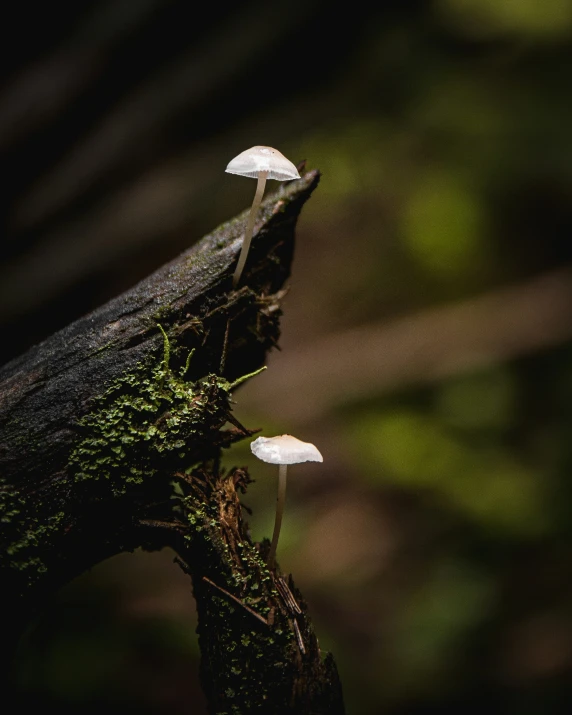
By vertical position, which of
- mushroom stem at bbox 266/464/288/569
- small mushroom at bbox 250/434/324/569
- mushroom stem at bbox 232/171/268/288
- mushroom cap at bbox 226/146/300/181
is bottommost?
mushroom stem at bbox 266/464/288/569

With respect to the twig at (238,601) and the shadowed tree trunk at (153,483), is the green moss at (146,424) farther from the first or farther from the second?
the twig at (238,601)

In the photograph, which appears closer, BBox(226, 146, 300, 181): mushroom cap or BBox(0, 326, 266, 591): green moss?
BBox(0, 326, 266, 591): green moss

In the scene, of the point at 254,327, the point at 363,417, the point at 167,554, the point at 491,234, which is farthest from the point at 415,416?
the point at 254,327

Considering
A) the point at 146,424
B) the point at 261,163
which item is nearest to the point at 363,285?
the point at 261,163

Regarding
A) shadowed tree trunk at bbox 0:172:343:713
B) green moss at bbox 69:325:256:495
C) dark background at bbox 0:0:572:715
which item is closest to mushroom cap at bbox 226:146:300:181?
shadowed tree trunk at bbox 0:172:343:713

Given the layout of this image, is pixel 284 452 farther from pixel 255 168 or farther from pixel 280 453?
pixel 255 168

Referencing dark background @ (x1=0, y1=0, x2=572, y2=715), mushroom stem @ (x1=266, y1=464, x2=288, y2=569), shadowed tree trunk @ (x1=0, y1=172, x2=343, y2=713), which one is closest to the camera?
shadowed tree trunk @ (x1=0, y1=172, x2=343, y2=713)

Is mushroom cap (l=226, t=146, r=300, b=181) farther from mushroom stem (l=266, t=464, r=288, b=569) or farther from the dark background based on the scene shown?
the dark background
